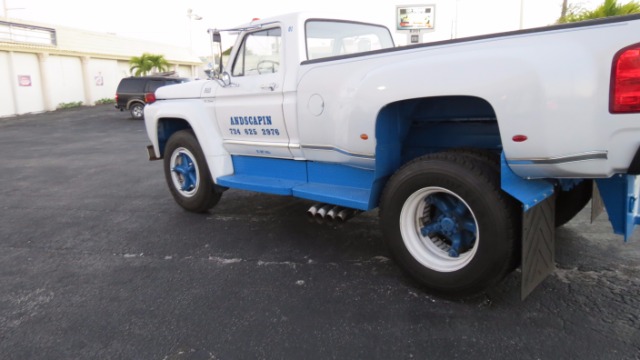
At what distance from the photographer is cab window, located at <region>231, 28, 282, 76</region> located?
4.36m

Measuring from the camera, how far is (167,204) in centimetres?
612

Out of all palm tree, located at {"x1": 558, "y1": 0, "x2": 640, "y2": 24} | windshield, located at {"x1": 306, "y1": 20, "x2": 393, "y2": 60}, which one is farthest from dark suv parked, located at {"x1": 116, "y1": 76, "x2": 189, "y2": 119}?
windshield, located at {"x1": 306, "y1": 20, "x2": 393, "y2": 60}

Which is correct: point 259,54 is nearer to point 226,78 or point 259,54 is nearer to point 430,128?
point 226,78

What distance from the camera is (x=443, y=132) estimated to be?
3.75m

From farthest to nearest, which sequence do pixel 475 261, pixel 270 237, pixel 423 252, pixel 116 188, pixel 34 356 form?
pixel 116 188, pixel 270 237, pixel 423 252, pixel 475 261, pixel 34 356

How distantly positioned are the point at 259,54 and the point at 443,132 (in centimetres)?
198

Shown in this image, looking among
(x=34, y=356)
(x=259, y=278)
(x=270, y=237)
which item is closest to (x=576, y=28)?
(x=259, y=278)

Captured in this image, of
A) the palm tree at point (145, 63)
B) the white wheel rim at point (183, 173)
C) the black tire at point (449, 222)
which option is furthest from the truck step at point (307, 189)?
the palm tree at point (145, 63)

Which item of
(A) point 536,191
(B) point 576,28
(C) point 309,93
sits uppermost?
(B) point 576,28

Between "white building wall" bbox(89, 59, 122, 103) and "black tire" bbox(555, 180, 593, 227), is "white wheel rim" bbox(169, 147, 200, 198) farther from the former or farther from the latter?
"white building wall" bbox(89, 59, 122, 103)

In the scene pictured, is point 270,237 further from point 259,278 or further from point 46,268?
point 46,268

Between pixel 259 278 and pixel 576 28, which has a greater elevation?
pixel 576 28

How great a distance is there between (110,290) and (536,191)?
3.11 meters

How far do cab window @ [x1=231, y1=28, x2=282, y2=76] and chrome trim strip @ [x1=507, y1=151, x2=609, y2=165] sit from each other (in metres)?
2.39
